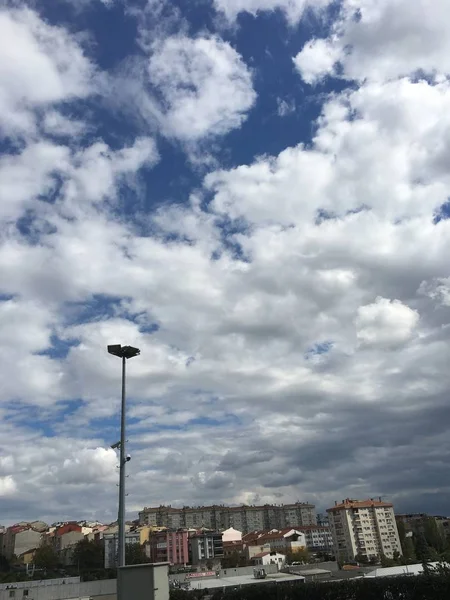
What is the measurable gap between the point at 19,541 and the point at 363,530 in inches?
3455

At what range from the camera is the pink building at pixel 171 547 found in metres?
110

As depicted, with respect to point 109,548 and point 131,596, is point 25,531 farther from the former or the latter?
point 131,596

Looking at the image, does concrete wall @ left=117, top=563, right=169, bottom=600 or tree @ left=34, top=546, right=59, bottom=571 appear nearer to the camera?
concrete wall @ left=117, top=563, right=169, bottom=600

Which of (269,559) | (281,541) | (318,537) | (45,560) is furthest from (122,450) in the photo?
(318,537)

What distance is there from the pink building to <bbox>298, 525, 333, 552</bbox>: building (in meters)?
48.7

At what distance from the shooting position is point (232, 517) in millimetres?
170125

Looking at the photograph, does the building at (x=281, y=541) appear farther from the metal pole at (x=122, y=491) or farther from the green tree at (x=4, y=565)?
the metal pole at (x=122, y=491)

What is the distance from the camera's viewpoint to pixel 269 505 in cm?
17725

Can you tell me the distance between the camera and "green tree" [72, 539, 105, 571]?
104 m

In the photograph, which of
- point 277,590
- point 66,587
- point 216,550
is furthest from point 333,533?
point 277,590

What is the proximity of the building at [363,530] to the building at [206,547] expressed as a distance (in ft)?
104

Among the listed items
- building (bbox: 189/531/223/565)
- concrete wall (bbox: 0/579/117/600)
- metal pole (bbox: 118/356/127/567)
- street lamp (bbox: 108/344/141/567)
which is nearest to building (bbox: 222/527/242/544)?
building (bbox: 189/531/223/565)

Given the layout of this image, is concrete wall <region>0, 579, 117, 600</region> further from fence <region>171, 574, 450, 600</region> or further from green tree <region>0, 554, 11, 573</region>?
green tree <region>0, 554, 11, 573</region>

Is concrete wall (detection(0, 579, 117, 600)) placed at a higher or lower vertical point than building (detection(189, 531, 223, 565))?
lower
